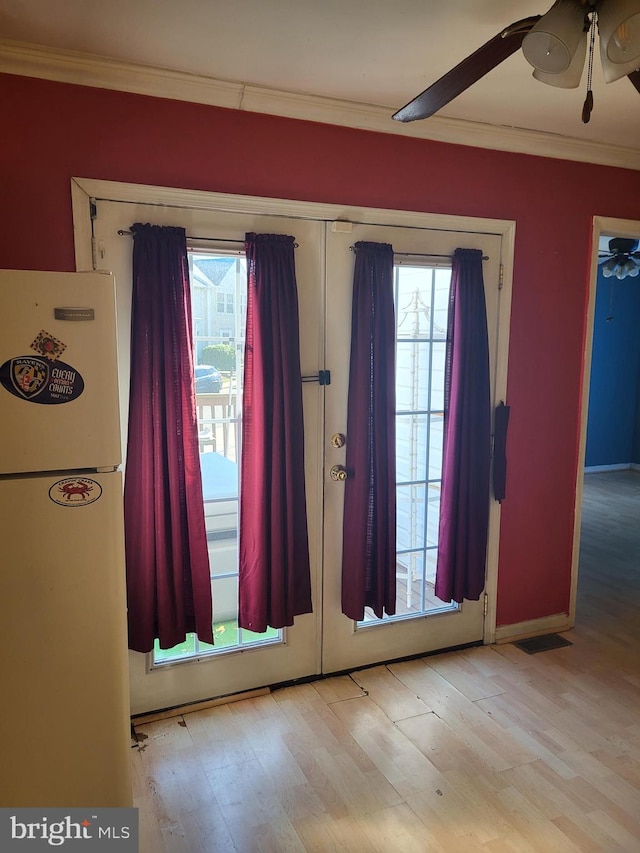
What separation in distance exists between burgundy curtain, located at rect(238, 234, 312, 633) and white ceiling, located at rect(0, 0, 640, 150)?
60cm

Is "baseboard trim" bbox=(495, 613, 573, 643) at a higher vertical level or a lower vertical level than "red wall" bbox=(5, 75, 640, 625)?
lower

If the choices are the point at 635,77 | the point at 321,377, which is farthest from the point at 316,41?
the point at 321,377

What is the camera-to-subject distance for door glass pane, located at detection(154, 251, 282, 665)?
2396mm

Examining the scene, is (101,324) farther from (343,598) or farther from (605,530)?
(605,530)

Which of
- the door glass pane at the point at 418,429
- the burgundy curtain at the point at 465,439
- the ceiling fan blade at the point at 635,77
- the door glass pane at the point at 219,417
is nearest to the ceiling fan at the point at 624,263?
the burgundy curtain at the point at 465,439

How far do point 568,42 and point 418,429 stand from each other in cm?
174

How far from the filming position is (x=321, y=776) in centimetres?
221

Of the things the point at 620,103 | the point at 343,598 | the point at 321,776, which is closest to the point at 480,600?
the point at 343,598

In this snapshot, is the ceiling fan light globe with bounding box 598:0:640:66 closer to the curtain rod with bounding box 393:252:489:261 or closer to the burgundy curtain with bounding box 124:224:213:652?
the curtain rod with bounding box 393:252:489:261

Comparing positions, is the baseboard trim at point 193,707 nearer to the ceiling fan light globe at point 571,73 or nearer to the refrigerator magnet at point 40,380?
the refrigerator magnet at point 40,380

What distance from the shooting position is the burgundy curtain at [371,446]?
259 cm

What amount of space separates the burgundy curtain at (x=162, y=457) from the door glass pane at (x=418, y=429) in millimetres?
962

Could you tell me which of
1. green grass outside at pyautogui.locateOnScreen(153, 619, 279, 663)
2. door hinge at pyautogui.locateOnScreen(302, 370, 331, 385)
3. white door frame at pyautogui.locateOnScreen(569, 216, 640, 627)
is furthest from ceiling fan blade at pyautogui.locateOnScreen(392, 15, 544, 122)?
green grass outside at pyautogui.locateOnScreen(153, 619, 279, 663)

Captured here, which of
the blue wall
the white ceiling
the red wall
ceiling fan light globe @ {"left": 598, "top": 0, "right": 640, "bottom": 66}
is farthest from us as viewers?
the blue wall
